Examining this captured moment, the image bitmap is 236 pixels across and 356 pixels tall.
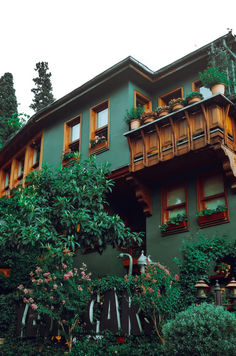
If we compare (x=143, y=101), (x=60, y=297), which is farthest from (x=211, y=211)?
(x=143, y=101)

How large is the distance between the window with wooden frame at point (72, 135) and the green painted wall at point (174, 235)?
462 cm

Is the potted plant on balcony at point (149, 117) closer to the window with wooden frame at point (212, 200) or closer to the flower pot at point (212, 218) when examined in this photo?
the window with wooden frame at point (212, 200)

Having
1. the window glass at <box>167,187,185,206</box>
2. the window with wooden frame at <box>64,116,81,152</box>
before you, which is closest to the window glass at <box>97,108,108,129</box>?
the window with wooden frame at <box>64,116,81,152</box>

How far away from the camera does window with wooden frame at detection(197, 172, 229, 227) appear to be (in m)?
14.2

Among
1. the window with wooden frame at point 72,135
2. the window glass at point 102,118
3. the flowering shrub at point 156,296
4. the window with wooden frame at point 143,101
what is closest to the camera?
the flowering shrub at point 156,296

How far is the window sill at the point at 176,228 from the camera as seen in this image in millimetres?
15016

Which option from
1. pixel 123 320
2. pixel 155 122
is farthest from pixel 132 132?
pixel 123 320

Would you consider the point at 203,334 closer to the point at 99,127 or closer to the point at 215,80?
the point at 215,80

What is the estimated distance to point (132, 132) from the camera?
16016 mm

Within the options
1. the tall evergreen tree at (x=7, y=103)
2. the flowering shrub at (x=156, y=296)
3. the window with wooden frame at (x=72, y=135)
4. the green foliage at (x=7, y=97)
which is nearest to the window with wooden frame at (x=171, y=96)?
the window with wooden frame at (x=72, y=135)

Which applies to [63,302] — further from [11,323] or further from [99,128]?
[99,128]

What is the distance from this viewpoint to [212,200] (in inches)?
583

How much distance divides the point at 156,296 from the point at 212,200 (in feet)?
13.3

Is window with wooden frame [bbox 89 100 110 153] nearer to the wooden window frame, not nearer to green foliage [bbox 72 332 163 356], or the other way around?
the wooden window frame
